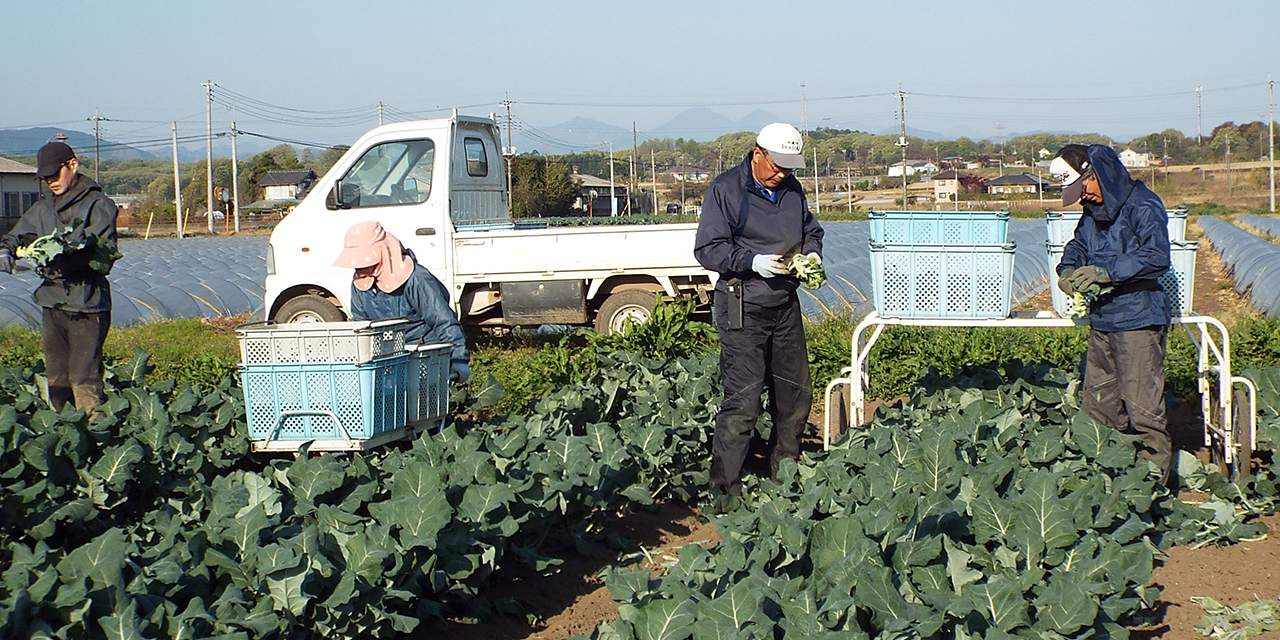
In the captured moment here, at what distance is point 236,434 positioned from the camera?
6.06 metres

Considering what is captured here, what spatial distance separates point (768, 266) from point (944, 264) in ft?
3.50

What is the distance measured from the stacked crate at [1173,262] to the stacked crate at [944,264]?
0.31 metres

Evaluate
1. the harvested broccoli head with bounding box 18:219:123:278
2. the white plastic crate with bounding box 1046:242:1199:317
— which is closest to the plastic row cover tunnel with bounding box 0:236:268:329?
the harvested broccoli head with bounding box 18:219:123:278

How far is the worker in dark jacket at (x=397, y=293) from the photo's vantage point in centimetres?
586

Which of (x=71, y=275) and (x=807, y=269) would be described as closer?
(x=807, y=269)

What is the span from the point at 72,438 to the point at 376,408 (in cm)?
135

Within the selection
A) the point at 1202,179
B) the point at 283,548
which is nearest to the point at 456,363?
the point at 283,548

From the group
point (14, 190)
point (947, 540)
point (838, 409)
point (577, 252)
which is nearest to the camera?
point (947, 540)

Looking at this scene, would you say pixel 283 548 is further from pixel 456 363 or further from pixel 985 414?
pixel 985 414

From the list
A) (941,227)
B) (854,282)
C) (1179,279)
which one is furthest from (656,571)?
(854,282)

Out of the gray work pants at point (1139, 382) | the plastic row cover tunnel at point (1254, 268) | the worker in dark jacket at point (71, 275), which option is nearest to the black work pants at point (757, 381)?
the gray work pants at point (1139, 382)

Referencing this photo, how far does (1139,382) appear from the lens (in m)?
5.61

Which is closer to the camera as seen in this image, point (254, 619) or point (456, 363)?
point (254, 619)

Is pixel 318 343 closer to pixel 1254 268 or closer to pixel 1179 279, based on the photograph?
pixel 1179 279
